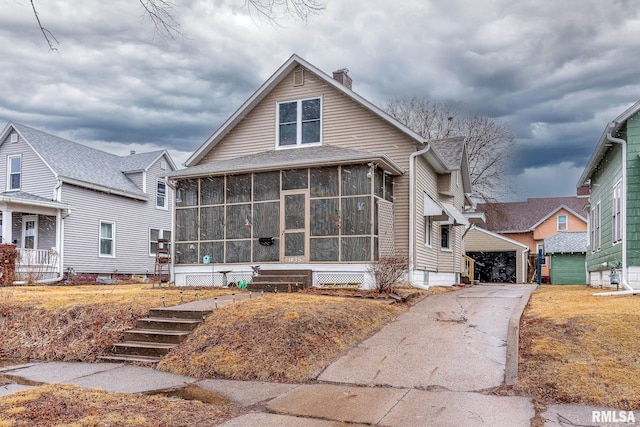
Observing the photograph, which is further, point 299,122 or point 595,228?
point 595,228

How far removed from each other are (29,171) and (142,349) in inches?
697

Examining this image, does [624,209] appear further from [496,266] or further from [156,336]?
[496,266]

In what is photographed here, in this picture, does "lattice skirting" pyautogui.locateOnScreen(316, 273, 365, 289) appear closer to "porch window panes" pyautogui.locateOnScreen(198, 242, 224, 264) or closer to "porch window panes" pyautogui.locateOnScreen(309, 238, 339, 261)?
"porch window panes" pyautogui.locateOnScreen(309, 238, 339, 261)

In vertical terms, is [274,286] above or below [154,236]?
below

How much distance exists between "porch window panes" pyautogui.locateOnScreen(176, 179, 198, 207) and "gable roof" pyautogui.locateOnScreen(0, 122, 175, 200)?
8.22 meters

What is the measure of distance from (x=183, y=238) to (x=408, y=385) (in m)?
11.6

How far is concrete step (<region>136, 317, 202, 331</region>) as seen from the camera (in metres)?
9.45

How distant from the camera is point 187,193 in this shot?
16.8 m

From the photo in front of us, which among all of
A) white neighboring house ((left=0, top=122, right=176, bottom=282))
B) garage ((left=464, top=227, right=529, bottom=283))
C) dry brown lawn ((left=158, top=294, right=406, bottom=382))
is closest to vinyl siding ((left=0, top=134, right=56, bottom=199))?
white neighboring house ((left=0, top=122, right=176, bottom=282))

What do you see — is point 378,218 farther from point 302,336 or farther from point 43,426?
point 43,426

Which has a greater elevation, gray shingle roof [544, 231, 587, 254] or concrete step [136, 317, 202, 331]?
gray shingle roof [544, 231, 587, 254]

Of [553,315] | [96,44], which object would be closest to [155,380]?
[96,44]

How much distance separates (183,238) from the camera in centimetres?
1684

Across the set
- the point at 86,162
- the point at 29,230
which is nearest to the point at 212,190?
the point at 29,230
